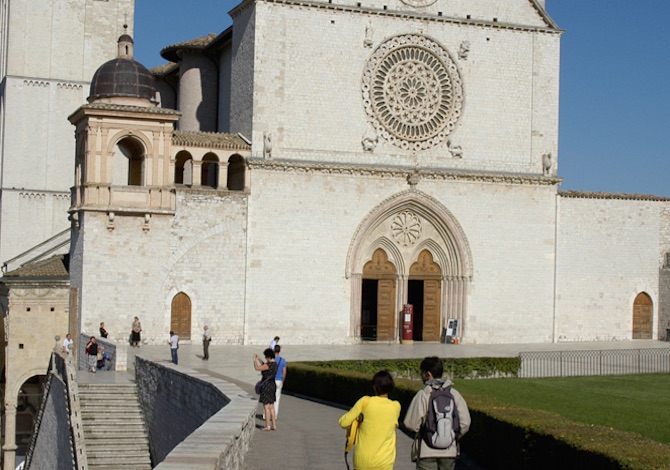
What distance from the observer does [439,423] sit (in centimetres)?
1044

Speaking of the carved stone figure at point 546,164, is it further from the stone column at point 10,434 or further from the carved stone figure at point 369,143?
the stone column at point 10,434

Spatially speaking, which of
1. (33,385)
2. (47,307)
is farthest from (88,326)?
(33,385)

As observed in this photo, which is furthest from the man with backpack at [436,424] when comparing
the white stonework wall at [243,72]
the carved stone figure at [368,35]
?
the carved stone figure at [368,35]

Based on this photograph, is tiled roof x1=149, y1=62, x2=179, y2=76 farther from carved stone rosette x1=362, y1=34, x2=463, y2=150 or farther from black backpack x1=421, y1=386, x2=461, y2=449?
black backpack x1=421, y1=386, x2=461, y2=449

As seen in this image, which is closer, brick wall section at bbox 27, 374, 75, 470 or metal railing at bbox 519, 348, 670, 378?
brick wall section at bbox 27, 374, 75, 470

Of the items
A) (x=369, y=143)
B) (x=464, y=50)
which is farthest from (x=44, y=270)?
(x=464, y=50)

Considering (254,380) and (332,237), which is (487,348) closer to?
(332,237)

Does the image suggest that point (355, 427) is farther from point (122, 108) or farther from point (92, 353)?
point (122, 108)

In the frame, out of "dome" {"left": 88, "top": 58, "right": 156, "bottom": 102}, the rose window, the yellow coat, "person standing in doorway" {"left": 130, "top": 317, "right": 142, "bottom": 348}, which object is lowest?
"person standing in doorway" {"left": 130, "top": 317, "right": 142, "bottom": 348}

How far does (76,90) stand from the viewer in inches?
1971

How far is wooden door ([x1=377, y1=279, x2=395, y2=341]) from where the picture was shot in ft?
133

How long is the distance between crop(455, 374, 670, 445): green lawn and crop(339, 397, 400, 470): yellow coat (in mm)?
7034

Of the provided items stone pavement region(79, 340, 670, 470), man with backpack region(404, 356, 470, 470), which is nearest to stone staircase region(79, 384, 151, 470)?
stone pavement region(79, 340, 670, 470)

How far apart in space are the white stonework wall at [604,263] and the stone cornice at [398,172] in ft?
6.45
